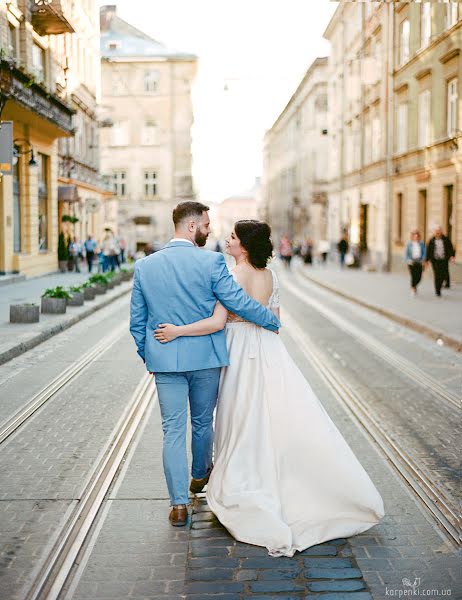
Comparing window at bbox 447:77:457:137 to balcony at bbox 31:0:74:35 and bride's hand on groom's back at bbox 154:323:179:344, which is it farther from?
bride's hand on groom's back at bbox 154:323:179:344

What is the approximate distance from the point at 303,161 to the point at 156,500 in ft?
209

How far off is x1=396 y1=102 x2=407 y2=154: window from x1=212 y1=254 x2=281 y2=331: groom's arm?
29.3 meters

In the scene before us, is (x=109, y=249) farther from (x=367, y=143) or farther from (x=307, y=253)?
(x=307, y=253)

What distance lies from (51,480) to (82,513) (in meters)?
0.73

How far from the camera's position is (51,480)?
5434 mm

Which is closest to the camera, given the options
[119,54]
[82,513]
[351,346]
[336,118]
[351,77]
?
[82,513]

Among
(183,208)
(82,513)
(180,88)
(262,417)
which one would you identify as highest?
(180,88)

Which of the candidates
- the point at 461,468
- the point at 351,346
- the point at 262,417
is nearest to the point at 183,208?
the point at 262,417

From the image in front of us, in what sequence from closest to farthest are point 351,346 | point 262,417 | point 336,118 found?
point 262,417
point 351,346
point 336,118

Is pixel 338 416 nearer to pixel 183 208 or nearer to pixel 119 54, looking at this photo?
pixel 183 208

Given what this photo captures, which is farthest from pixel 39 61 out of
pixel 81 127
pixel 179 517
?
pixel 179 517

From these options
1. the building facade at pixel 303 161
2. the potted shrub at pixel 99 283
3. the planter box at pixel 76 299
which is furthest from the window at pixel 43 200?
the building facade at pixel 303 161

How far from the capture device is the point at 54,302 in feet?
51.0

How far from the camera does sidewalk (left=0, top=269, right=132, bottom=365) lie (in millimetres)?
11500
